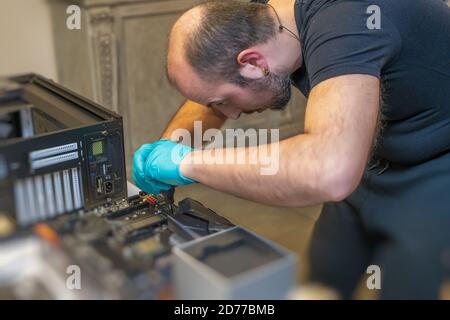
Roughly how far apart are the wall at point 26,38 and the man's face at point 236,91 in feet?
1.00

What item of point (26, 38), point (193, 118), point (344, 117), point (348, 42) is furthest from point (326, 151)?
point (26, 38)

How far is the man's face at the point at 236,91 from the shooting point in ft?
2.82

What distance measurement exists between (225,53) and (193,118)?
293 millimetres

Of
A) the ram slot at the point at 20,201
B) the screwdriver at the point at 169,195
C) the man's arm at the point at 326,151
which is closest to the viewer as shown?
the ram slot at the point at 20,201

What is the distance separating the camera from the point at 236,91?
881 mm

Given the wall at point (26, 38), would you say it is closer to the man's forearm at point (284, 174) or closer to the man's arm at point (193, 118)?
the man's arm at point (193, 118)

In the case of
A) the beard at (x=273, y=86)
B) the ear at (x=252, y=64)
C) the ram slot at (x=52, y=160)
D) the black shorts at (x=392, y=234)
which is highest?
the ear at (x=252, y=64)

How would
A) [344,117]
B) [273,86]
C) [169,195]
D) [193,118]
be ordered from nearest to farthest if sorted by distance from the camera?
[344,117], [169,195], [273,86], [193,118]

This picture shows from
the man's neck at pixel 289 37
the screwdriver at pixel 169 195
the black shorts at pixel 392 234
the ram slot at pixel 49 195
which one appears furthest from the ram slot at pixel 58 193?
the man's neck at pixel 289 37

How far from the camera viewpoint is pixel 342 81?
0.67 m

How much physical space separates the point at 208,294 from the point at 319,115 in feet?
0.99

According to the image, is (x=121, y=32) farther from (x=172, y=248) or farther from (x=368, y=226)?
(x=172, y=248)

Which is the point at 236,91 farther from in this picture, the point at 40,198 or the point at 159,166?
the point at 40,198

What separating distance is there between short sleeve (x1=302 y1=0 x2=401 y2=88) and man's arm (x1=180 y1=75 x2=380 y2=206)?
2cm
